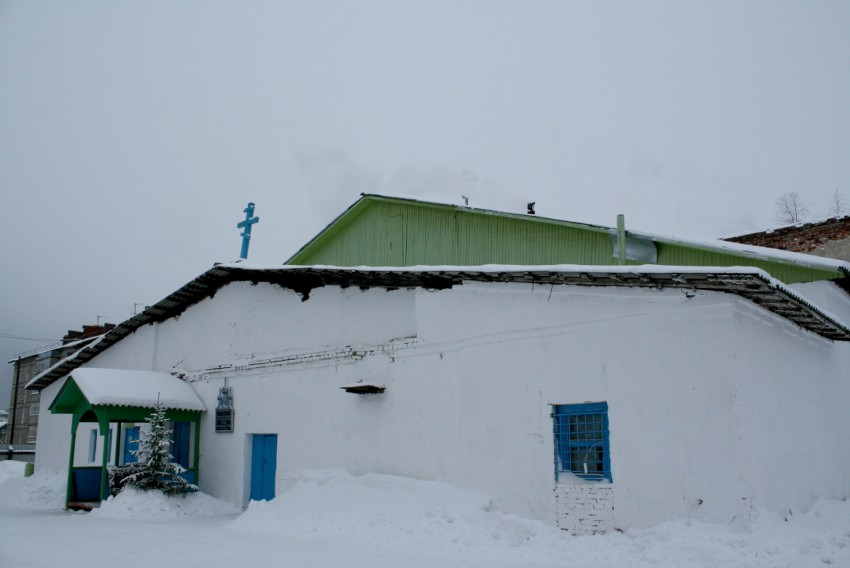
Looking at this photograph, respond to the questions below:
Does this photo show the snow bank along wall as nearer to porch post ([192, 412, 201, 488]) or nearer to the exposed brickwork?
porch post ([192, 412, 201, 488])

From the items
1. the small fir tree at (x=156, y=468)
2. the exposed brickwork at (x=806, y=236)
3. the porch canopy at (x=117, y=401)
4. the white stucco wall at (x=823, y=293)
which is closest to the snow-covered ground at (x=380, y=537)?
the small fir tree at (x=156, y=468)

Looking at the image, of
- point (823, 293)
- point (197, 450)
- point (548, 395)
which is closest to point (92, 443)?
point (197, 450)

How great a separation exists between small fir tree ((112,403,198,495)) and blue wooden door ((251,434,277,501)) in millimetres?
1280

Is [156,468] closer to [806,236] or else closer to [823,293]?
[823,293]

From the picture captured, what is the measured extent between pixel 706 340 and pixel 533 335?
8.48ft

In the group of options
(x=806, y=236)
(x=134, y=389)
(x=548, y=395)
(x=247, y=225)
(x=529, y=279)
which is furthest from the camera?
(x=247, y=225)

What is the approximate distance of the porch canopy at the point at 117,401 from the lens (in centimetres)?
1511

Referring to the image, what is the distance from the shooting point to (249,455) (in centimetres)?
1557

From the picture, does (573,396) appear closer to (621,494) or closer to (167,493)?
(621,494)

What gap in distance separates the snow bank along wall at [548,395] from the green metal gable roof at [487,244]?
200 centimetres

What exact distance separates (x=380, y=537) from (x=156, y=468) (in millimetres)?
6466

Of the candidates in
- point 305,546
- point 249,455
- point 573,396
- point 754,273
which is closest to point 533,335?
point 573,396

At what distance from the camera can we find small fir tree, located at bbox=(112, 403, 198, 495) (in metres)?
14.7

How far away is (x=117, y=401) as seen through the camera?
15164mm
